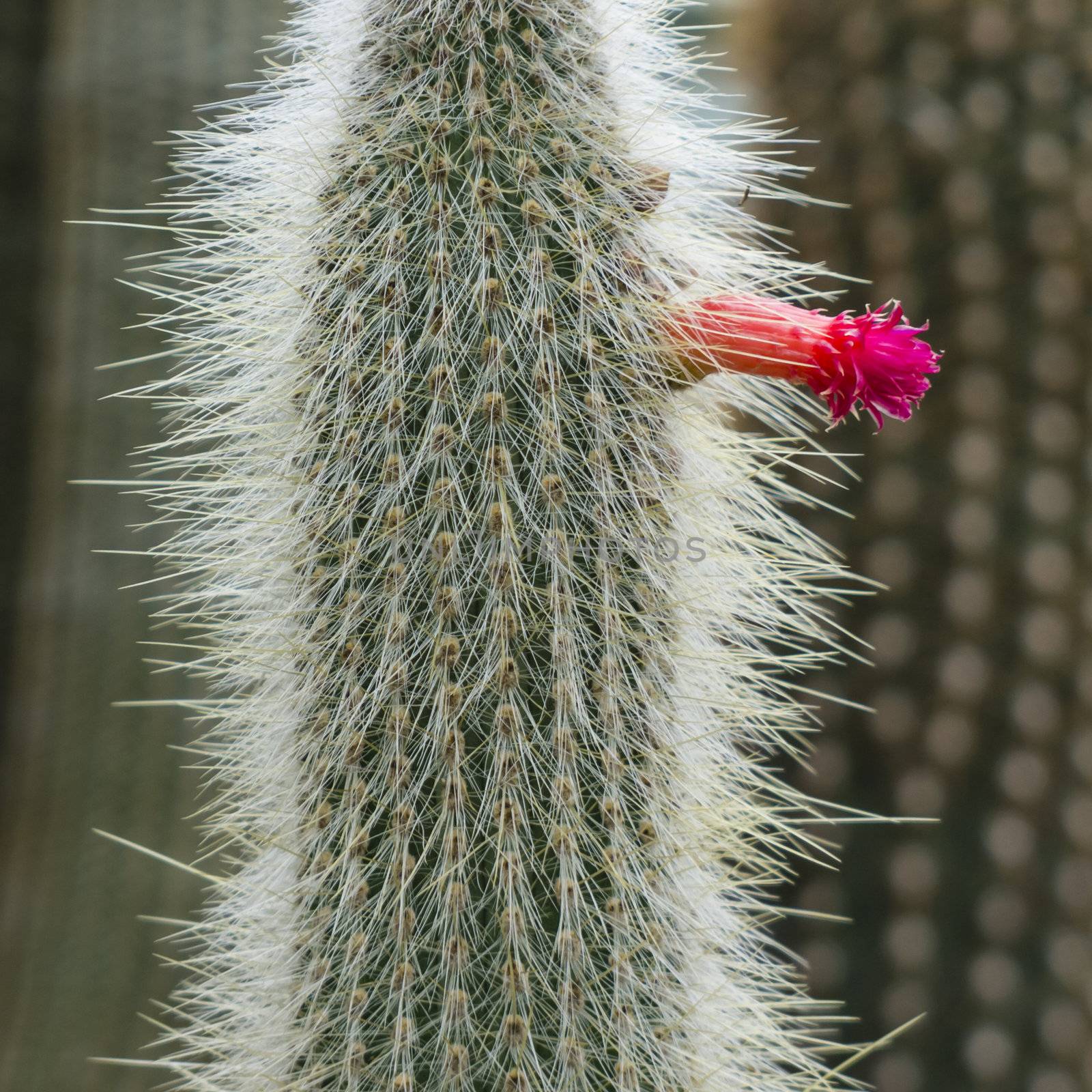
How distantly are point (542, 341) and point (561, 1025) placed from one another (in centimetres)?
53

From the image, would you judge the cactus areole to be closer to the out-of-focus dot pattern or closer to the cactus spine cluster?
the cactus spine cluster

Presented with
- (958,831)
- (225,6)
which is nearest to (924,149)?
(958,831)

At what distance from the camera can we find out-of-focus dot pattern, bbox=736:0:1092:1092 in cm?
184

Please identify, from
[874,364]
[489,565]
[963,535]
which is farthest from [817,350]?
[963,535]

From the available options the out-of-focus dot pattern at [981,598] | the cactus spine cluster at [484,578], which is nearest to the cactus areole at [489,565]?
the cactus spine cluster at [484,578]

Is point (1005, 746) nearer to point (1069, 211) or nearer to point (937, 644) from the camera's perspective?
point (937, 644)

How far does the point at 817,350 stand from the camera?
3.06 ft

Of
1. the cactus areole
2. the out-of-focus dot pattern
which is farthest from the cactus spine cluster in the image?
the out-of-focus dot pattern

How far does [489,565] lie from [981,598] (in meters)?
1.21

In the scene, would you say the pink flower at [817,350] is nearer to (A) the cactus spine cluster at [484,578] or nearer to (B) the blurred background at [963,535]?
(A) the cactus spine cluster at [484,578]

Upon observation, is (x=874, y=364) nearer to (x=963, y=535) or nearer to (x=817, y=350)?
(x=817, y=350)

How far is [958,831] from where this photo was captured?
1858 millimetres

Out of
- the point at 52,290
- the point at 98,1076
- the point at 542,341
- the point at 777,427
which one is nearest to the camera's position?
the point at 542,341

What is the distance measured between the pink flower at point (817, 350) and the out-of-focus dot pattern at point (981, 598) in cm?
98
